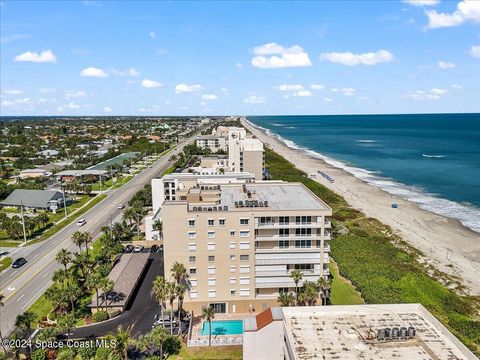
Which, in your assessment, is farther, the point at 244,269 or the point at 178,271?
the point at 244,269

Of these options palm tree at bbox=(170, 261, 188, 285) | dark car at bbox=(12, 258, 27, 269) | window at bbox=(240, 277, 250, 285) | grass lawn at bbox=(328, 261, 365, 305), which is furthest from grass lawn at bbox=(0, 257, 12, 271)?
grass lawn at bbox=(328, 261, 365, 305)

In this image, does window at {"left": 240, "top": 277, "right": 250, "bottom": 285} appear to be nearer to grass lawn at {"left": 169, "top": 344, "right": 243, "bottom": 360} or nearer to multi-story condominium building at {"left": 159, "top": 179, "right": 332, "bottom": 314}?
multi-story condominium building at {"left": 159, "top": 179, "right": 332, "bottom": 314}

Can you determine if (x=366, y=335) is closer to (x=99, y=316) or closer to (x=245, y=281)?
(x=245, y=281)

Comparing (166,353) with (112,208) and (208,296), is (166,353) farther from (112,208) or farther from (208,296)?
(112,208)

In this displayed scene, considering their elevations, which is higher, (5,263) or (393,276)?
(5,263)

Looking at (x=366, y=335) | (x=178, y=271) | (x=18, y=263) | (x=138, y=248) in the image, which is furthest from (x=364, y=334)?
(x=18, y=263)

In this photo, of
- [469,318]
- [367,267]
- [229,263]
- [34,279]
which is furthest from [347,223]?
[34,279]
